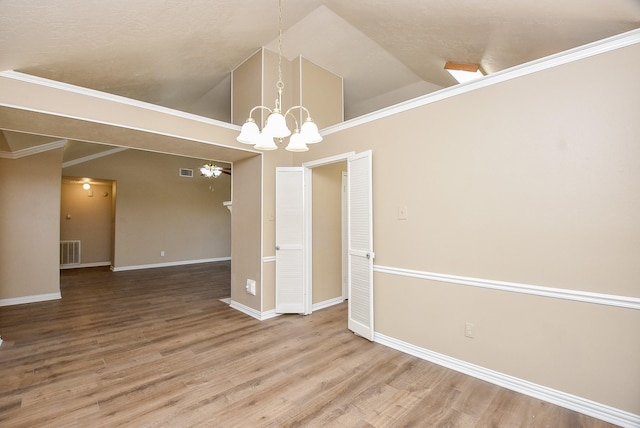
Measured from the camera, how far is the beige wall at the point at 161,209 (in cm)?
743

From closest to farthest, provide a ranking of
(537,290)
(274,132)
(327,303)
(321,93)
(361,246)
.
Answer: (274,132) → (537,290) → (361,246) → (327,303) → (321,93)

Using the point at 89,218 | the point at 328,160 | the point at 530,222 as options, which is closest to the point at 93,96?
the point at 328,160

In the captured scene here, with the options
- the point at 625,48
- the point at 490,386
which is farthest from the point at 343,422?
the point at 625,48

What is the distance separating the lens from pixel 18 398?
2.19 meters

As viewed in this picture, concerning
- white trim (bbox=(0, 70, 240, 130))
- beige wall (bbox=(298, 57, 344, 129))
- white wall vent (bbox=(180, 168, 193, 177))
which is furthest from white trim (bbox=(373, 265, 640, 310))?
white wall vent (bbox=(180, 168, 193, 177))

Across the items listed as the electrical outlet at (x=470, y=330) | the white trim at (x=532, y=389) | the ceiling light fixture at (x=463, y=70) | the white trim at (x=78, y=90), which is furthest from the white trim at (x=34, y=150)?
the electrical outlet at (x=470, y=330)

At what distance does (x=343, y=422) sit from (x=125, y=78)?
4.68 m

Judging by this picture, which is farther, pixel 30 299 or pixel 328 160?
pixel 30 299

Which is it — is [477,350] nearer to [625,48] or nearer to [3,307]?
[625,48]

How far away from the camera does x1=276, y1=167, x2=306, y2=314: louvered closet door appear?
160 inches

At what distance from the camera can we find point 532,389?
2170 millimetres

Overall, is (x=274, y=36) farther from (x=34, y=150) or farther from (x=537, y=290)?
(x=34, y=150)

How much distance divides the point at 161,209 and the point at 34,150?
3562 mm

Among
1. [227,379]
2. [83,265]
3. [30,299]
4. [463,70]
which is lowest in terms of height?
[227,379]
